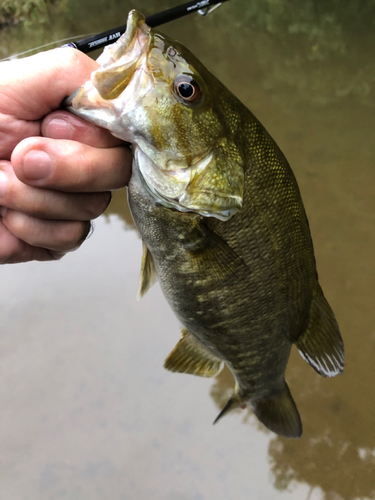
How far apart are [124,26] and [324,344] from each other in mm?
1428

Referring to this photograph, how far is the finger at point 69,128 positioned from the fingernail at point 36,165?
79 mm

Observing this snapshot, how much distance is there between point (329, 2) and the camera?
5.67 m

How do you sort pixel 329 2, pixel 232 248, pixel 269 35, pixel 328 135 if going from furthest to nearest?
pixel 329 2 → pixel 269 35 → pixel 328 135 → pixel 232 248

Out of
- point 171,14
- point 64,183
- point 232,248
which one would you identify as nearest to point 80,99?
point 64,183

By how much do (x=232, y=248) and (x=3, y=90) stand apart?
632 millimetres

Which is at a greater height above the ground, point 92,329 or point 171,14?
point 171,14

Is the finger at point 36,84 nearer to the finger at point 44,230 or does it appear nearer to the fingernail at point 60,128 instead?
the fingernail at point 60,128

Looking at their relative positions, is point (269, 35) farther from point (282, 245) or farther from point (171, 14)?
point (282, 245)

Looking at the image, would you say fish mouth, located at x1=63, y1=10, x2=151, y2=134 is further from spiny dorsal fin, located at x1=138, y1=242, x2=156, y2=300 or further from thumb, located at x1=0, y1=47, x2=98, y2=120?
spiny dorsal fin, located at x1=138, y1=242, x2=156, y2=300

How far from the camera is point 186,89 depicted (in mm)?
798

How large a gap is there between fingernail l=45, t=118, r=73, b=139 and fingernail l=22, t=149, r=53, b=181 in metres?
0.08

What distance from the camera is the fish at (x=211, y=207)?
75cm

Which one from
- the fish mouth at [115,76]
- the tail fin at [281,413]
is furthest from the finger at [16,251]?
the tail fin at [281,413]

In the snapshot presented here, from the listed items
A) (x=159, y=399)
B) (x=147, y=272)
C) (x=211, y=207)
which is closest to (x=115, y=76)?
(x=211, y=207)
